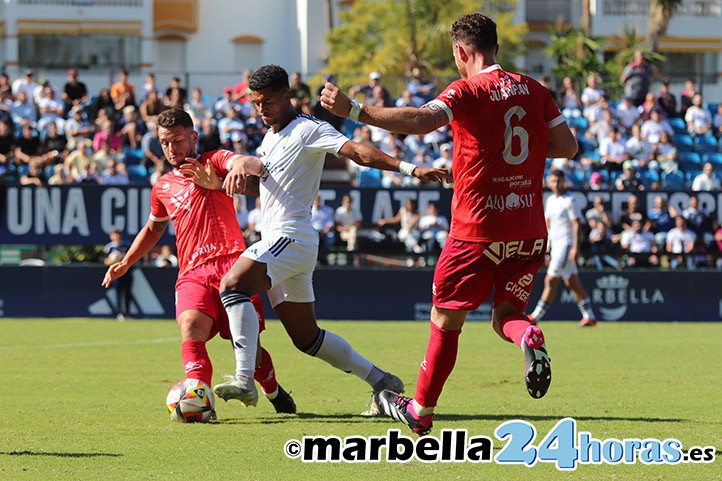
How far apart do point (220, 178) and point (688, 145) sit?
21.0 meters

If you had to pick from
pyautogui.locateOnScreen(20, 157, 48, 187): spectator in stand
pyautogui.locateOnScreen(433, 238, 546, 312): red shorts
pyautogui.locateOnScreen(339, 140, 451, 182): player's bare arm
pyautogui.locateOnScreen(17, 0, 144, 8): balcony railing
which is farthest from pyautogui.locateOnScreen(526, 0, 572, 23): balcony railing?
pyautogui.locateOnScreen(433, 238, 546, 312): red shorts

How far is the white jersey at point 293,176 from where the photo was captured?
885 centimetres

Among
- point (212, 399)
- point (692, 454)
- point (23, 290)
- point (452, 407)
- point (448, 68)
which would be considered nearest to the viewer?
point (692, 454)

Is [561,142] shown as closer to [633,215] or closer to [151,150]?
[633,215]

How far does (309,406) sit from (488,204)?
10.6 ft

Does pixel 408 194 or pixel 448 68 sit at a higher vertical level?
pixel 448 68

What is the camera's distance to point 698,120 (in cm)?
2898

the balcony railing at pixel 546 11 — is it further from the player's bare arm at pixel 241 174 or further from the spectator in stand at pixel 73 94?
the player's bare arm at pixel 241 174

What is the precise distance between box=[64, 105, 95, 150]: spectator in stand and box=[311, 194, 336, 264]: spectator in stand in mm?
5765

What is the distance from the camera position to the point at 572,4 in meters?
54.2

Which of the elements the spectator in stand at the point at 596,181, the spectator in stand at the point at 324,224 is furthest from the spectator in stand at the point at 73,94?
the spectator in stand at the point at 596,181

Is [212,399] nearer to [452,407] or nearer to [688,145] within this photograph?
[452,407]

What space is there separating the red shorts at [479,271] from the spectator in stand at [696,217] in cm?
1624

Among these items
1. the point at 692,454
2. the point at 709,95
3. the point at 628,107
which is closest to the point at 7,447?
the point at 692,454
